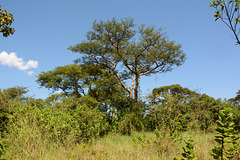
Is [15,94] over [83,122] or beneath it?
over

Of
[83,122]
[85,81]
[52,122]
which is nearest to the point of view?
[52,122]

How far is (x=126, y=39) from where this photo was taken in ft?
47.7

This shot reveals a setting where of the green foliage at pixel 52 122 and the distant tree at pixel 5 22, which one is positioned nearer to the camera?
the distant tree at pixel 5 22

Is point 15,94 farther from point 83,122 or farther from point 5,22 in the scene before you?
point 5,22

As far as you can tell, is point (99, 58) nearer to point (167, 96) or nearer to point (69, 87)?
point (69, 87)

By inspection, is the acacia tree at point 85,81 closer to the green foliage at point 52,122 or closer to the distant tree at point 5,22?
the green foliage at point 52,122

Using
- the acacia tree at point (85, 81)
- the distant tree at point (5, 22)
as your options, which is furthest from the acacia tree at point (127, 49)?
the distant tree at point (5, 22)

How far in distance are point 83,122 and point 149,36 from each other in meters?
8.87

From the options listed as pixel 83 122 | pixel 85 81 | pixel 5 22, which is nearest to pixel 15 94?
pixel 85 81

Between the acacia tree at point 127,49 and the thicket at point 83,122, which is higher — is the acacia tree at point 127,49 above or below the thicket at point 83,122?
above

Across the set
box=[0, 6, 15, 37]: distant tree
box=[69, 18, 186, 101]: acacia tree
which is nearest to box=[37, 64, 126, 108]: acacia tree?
box=[69, 18, 186, 101]: acacia tree

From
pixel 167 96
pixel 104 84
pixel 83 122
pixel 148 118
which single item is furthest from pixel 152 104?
pixel 104 84

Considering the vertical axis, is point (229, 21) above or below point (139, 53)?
below

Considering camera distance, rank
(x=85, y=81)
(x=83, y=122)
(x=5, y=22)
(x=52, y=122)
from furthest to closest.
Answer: (x=85, y=81), (x=83, y=122), (x=52, y=122), (x=5, y=22)
